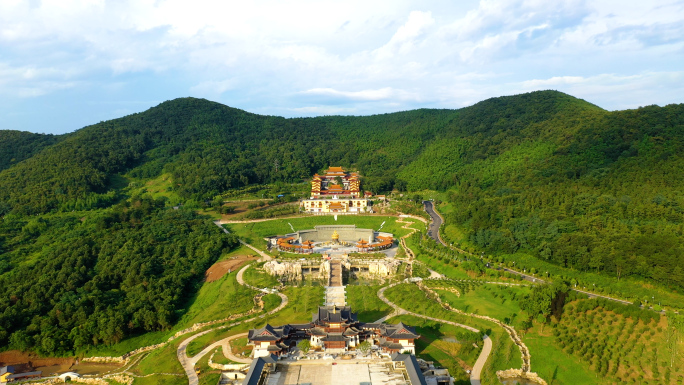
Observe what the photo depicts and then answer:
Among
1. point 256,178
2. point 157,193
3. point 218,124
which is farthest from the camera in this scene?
point 218,124

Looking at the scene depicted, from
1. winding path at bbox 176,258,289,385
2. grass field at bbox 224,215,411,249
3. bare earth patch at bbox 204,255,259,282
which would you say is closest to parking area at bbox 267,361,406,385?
winding path at bbox 176,258,289,385

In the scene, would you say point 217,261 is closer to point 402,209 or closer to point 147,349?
point 147,349

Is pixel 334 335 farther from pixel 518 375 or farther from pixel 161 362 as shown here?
pixel 161 362

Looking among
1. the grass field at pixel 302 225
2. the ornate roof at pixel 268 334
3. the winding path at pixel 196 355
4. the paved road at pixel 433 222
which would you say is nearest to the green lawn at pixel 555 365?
the ornate roof at pixel 268 334

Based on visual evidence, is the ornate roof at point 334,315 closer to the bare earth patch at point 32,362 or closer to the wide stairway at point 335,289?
the wide stairway at point 335,289

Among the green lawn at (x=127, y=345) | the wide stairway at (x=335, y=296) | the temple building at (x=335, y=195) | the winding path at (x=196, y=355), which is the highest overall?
→ the temple building at (x=335, y=195)

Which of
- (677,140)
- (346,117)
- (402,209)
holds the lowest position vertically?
(402,209)

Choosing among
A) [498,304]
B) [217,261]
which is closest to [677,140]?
[498,304]
